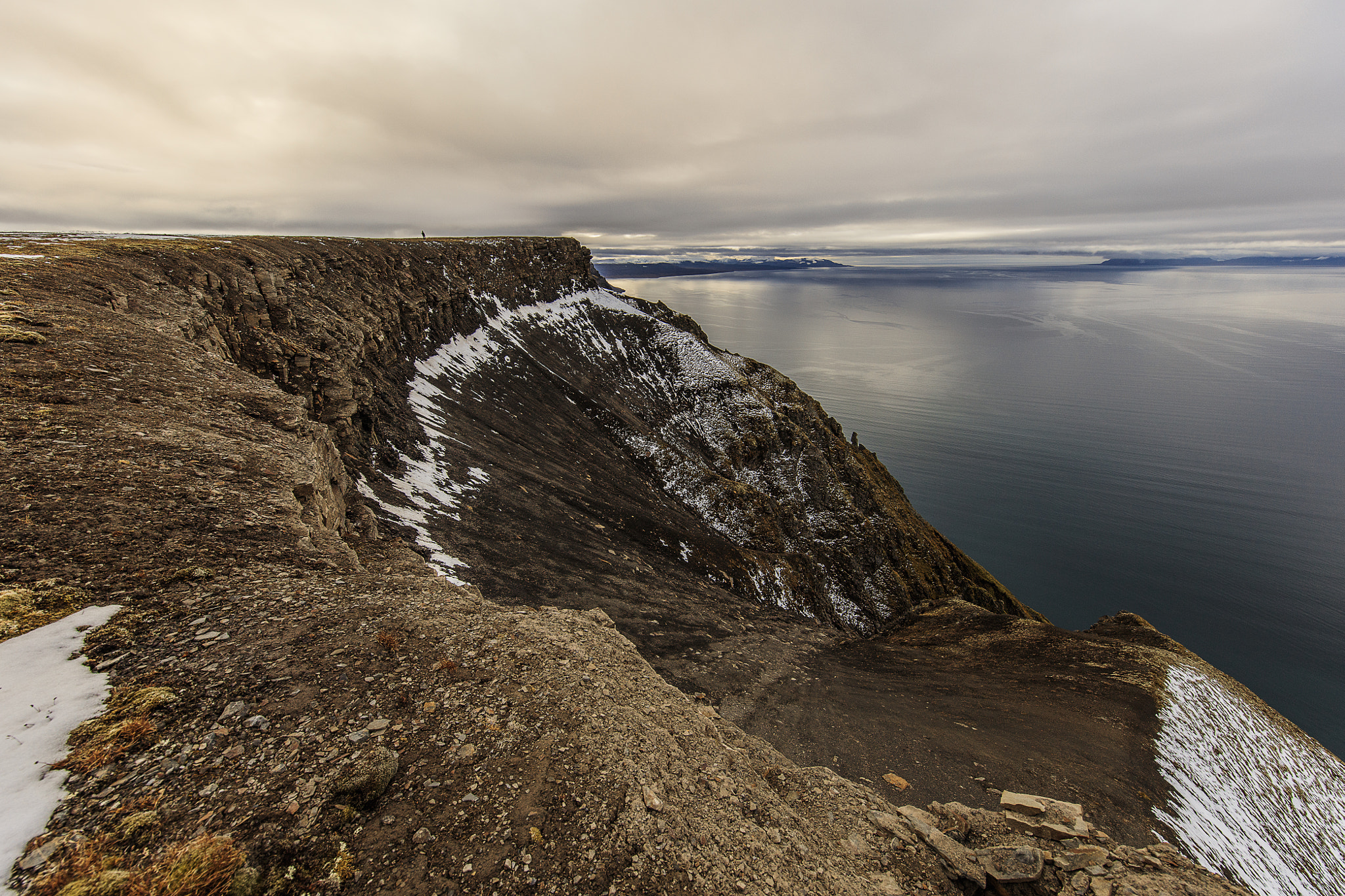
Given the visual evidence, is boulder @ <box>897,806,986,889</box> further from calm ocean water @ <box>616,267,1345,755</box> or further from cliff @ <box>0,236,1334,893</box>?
calm ocean water @ <box>616,267,1345,755</box>

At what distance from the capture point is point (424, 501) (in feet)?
86.8

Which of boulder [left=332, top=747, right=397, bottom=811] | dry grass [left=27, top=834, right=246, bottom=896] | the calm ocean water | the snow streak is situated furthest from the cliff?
the calm ocean water

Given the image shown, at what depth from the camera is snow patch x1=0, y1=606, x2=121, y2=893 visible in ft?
16.5

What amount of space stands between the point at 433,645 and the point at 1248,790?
26.9 meters

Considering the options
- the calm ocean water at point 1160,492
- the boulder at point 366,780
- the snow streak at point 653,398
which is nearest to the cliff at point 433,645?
the boulder at point 366,780

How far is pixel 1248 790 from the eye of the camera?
16.8 m

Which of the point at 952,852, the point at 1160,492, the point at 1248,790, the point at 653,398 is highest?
the point at 952,852

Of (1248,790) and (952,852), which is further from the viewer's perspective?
(1248,790)

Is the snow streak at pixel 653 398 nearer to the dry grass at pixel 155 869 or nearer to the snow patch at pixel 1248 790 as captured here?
the dry grass at pixel 155 869

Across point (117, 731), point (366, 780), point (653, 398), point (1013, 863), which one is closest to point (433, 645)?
point (366, 780)

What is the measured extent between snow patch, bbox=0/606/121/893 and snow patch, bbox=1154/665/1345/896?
22.3 m

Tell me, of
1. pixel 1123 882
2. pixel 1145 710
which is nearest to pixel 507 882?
pixel 1123 882

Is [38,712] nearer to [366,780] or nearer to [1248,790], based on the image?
[366,780]

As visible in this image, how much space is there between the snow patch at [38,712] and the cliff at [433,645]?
286 millimetres
